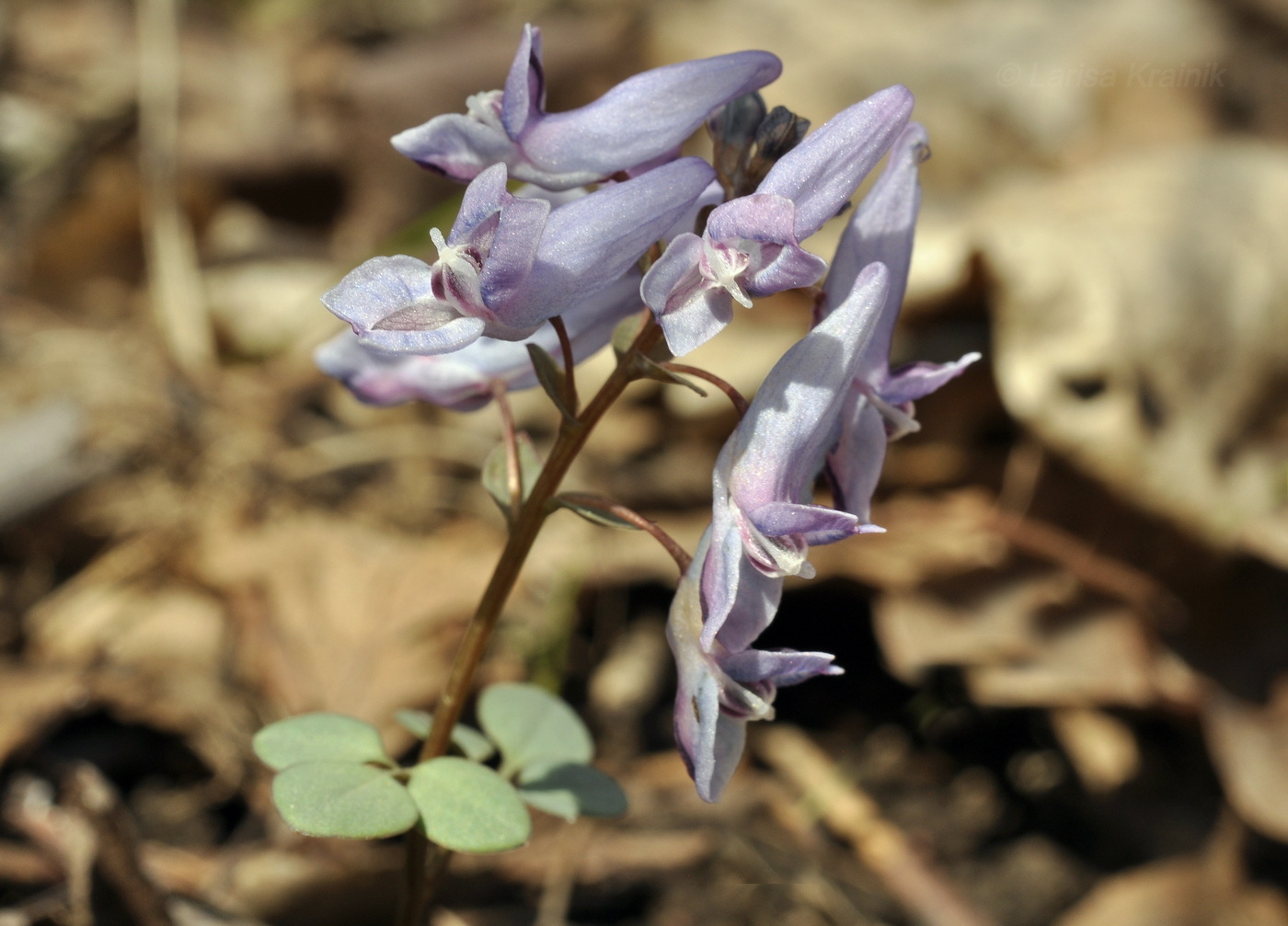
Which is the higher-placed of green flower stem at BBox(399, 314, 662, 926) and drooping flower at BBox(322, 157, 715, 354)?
drooping flower at BBox(322, 157, 715, 354)

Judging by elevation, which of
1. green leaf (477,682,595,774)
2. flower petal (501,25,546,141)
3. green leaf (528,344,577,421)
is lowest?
green leaf (477,682,595,774)

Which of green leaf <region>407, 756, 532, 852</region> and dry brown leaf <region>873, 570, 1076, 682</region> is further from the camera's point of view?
dry brown leaf <region>873, 570, 1076, 682</region>

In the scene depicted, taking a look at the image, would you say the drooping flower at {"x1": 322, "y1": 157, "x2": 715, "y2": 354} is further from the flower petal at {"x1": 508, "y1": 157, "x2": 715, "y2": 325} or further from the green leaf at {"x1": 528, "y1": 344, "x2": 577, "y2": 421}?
the green leaf at {"x1": 528, "y1": 344, "x2": 577, "y2": 421}

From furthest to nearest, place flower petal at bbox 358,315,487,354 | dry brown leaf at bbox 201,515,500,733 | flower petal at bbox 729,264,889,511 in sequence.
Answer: dry brown leaf at bbox 201,515,500,733 → flower petal at bbox 729,264,889,511 → flower petal at bbox 358,315,487,354


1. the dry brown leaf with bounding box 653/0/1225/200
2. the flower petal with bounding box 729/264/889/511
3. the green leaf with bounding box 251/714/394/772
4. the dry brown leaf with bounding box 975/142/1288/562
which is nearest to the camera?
the flower petal with bounding box 729/264/889/511

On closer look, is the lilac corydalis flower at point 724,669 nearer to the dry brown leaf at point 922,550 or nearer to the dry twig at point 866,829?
the dry twig at point 866,829

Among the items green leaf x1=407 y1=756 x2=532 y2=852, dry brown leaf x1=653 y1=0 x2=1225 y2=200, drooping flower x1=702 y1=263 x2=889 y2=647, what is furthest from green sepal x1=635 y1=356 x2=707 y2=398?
dry brown leaf x1=653 y1=0 x2=1225 y2=200

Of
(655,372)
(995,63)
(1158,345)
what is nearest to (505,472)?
(655,372)

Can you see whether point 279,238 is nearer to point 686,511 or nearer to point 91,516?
point 91,516
